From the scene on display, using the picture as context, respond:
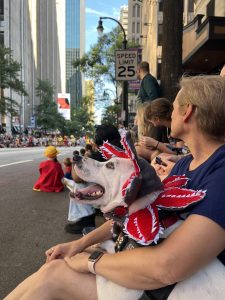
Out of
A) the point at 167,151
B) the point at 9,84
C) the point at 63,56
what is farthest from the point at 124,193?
the point at 63,56

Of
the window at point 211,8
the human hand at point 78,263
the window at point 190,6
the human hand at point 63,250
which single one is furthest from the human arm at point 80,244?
the window at point 190,6

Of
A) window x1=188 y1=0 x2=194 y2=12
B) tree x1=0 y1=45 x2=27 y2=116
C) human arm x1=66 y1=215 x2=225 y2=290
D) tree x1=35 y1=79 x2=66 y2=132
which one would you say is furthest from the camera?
tree x1=35 y1=79 x2=66 y2=132

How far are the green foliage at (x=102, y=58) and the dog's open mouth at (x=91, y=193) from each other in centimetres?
4230

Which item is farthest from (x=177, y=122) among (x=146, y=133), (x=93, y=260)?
(x=146, y=133)

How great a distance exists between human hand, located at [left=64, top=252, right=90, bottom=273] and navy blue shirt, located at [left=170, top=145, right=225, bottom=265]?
65 centimetres

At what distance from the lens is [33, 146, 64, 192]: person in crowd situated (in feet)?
31.2

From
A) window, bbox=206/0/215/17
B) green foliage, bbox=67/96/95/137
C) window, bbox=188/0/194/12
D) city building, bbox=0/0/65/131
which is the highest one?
city building, bbox=0/0/65/131

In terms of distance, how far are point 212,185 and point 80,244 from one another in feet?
3.37

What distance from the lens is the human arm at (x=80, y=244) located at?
239 centimetres

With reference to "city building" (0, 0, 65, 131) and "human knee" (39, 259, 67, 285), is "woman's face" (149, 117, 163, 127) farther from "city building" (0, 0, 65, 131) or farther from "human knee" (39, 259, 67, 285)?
"city building" (0, 0, 65, 131)

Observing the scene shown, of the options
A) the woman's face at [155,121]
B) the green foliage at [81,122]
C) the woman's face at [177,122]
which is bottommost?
the green foliage at [81,122]

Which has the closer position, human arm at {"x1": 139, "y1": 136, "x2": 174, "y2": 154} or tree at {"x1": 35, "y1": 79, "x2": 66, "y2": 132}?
human arm at {"x1": 139, "y1": 136, "x2": 174, "y2": 154}

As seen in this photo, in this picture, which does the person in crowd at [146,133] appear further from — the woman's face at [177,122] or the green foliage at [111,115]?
the green foliage at [111,115]

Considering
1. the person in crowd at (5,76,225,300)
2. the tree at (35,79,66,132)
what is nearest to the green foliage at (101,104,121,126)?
the tree at (35,79,66,132)
